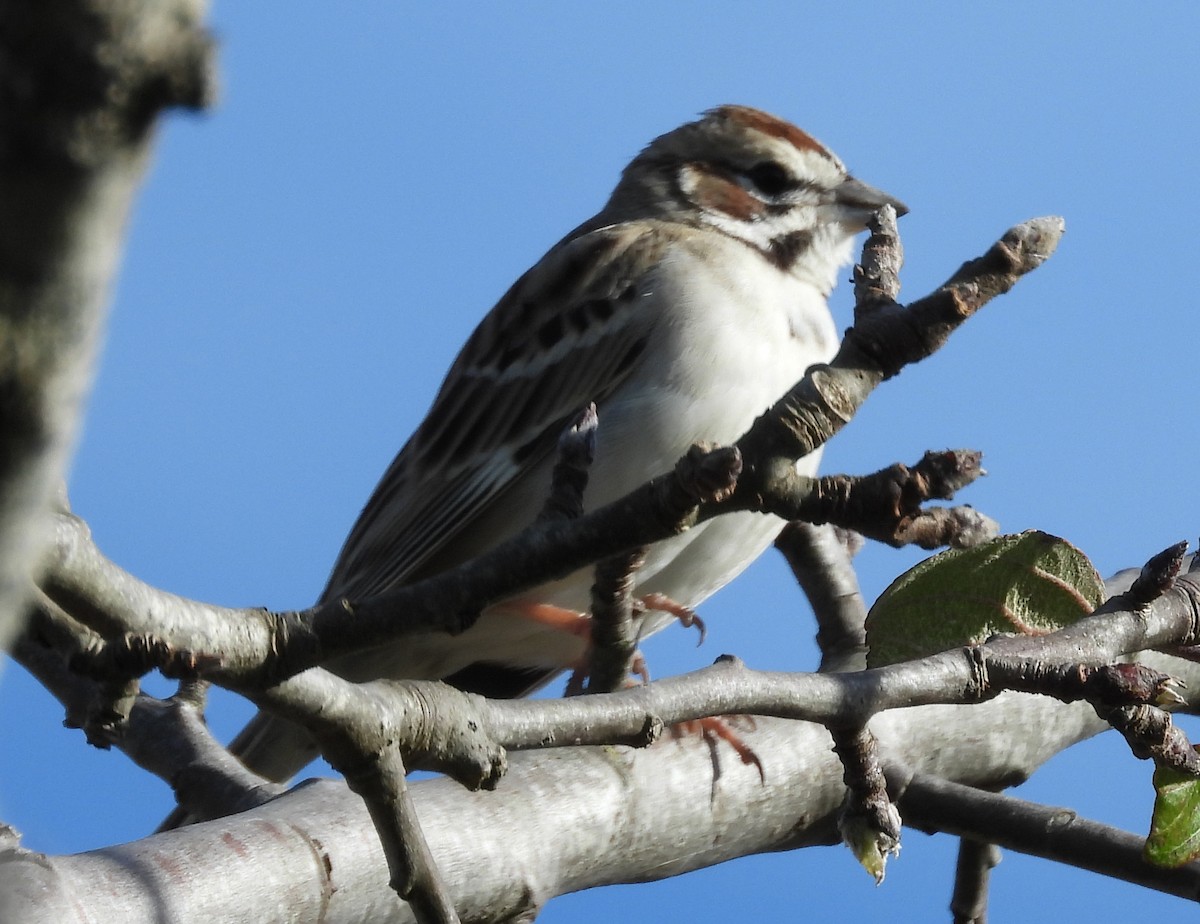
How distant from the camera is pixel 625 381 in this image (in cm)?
400

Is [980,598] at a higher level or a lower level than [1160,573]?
higher

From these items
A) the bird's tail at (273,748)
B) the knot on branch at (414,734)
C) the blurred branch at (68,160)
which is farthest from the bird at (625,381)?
the blurred branch at (68,160)

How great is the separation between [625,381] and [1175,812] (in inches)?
76.4

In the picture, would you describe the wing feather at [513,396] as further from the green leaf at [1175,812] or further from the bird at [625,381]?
the green leaf at [1175,812]

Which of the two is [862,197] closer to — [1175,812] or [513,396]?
[513,396]

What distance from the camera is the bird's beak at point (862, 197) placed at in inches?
179

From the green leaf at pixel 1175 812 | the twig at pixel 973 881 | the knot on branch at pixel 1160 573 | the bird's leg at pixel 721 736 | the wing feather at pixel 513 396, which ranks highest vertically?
the wing feather at pixel 513 396

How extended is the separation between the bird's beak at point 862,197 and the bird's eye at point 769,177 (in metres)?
0.17

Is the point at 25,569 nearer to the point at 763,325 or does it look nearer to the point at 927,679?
the point at 927,679

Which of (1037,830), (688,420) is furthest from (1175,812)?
(688,420)

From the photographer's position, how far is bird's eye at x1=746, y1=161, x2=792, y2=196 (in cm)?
475

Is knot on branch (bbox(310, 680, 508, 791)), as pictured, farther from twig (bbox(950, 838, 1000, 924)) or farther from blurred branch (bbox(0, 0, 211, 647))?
twig (bbox(950, 838, 1000, 924))

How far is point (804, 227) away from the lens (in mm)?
4629

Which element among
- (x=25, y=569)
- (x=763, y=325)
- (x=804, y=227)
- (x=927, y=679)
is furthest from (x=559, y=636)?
(x=25, y=569)
